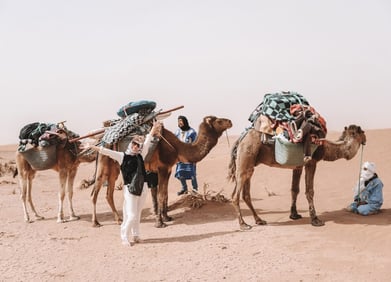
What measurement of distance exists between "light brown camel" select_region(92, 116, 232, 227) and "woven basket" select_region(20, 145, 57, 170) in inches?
50.7

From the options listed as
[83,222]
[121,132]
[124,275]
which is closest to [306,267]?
[124,275]

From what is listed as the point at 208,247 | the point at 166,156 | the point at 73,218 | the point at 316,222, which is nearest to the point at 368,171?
the point at 316,222

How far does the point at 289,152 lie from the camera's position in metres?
8.28

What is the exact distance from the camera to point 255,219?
875 cm

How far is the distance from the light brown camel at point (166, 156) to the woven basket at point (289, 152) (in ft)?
3.73

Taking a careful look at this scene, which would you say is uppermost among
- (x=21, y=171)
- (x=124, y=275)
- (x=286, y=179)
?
(x=21, y=171)

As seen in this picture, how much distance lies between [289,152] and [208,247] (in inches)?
93.3

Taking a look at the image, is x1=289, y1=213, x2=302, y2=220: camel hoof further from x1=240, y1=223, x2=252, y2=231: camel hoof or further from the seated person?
x1=240, y1=223, x2=252, y2=231: camel hoof

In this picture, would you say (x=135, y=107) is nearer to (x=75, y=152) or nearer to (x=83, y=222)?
(x=75, y=152)

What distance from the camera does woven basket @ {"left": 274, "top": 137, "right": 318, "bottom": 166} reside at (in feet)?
27.1

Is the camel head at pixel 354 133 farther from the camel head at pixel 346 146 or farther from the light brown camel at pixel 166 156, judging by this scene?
the light brown camel at pixel 166 156

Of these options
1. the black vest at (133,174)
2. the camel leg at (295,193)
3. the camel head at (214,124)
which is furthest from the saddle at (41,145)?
the camel leg at (295,193)

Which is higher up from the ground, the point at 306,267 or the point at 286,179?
the point at 306,267

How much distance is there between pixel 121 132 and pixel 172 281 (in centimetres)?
398
